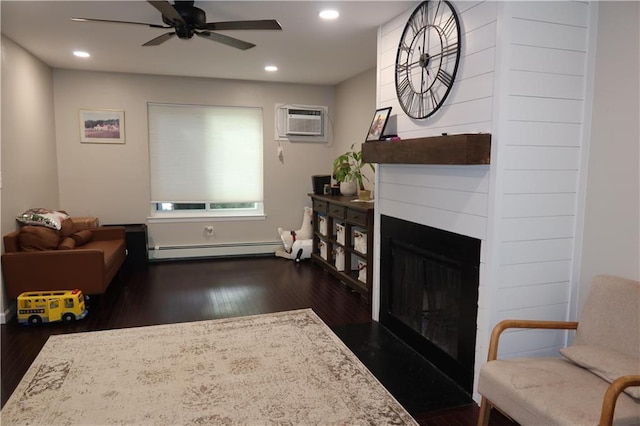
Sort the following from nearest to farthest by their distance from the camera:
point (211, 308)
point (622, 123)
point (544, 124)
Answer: point (622, 123), point (544, 124), point (211, 308)

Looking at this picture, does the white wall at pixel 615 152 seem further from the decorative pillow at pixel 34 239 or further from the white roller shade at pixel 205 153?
the white roller shade at pixel 205 153

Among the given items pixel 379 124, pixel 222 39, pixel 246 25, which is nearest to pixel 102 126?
pixel 222 39

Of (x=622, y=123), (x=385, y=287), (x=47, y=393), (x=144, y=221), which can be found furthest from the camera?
(x=144, y=221)

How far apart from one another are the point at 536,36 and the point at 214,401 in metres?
2.66

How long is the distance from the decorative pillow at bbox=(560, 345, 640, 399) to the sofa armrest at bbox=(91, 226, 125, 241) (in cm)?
467

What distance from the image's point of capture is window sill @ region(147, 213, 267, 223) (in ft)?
19.4

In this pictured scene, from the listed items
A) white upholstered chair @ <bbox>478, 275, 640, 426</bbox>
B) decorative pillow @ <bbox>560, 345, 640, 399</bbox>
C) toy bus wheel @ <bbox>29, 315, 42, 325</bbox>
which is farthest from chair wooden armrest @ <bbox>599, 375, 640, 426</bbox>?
toy bus wheel @ <bbox>29, 315, 42, 325</bbox>

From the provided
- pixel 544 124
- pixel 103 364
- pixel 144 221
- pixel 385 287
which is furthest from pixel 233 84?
pixel 544 124

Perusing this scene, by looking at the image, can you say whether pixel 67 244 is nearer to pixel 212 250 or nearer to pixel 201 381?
pixel 212 250

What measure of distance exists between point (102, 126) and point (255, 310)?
11.1 ft

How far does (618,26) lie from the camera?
7.23 feet

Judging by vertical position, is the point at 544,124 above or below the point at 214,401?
above

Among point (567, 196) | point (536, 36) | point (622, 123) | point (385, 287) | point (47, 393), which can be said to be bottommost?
point (47, 393)

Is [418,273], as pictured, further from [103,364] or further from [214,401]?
[103,364]
